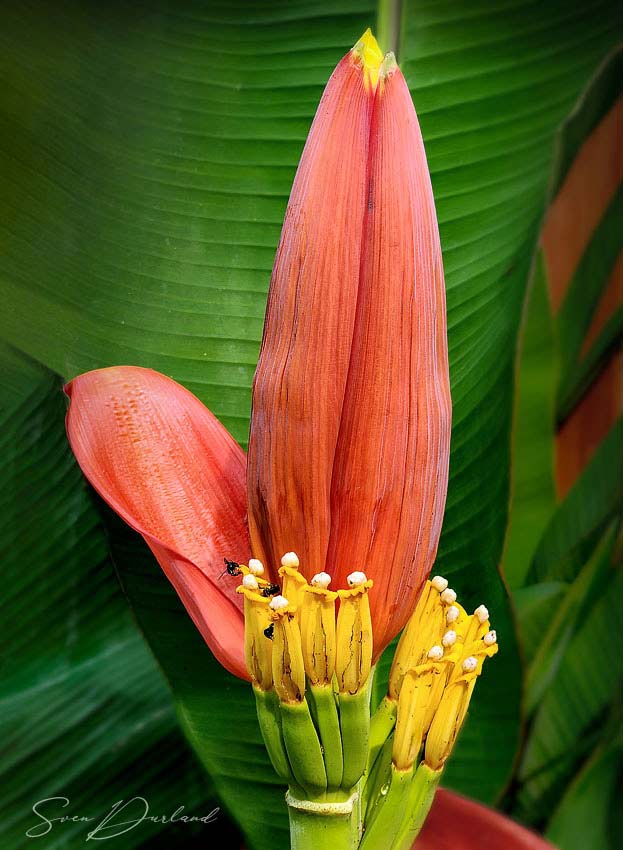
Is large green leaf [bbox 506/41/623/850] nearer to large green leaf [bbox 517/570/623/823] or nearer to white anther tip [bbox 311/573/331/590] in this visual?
large green leaf [bbox 517/570/623/823]

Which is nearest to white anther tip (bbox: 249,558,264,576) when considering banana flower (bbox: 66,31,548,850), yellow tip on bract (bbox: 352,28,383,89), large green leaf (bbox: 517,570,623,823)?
banana flower (bbox: 66,31,548,850)

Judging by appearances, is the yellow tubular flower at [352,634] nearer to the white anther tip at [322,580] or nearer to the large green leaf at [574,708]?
the white anther tip at [322,580]

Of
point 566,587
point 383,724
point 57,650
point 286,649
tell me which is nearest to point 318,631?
point 286,649

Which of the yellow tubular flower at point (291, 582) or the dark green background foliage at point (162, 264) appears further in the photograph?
the dark green background foliage at point (162, 264)

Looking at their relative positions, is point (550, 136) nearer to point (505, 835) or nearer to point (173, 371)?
point (173, 371)

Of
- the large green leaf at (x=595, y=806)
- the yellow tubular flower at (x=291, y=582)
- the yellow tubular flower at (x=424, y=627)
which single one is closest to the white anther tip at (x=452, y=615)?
the yellow tubular flower at (x=424, y=627)

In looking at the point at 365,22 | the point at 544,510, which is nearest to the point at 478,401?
the point at 544,510
